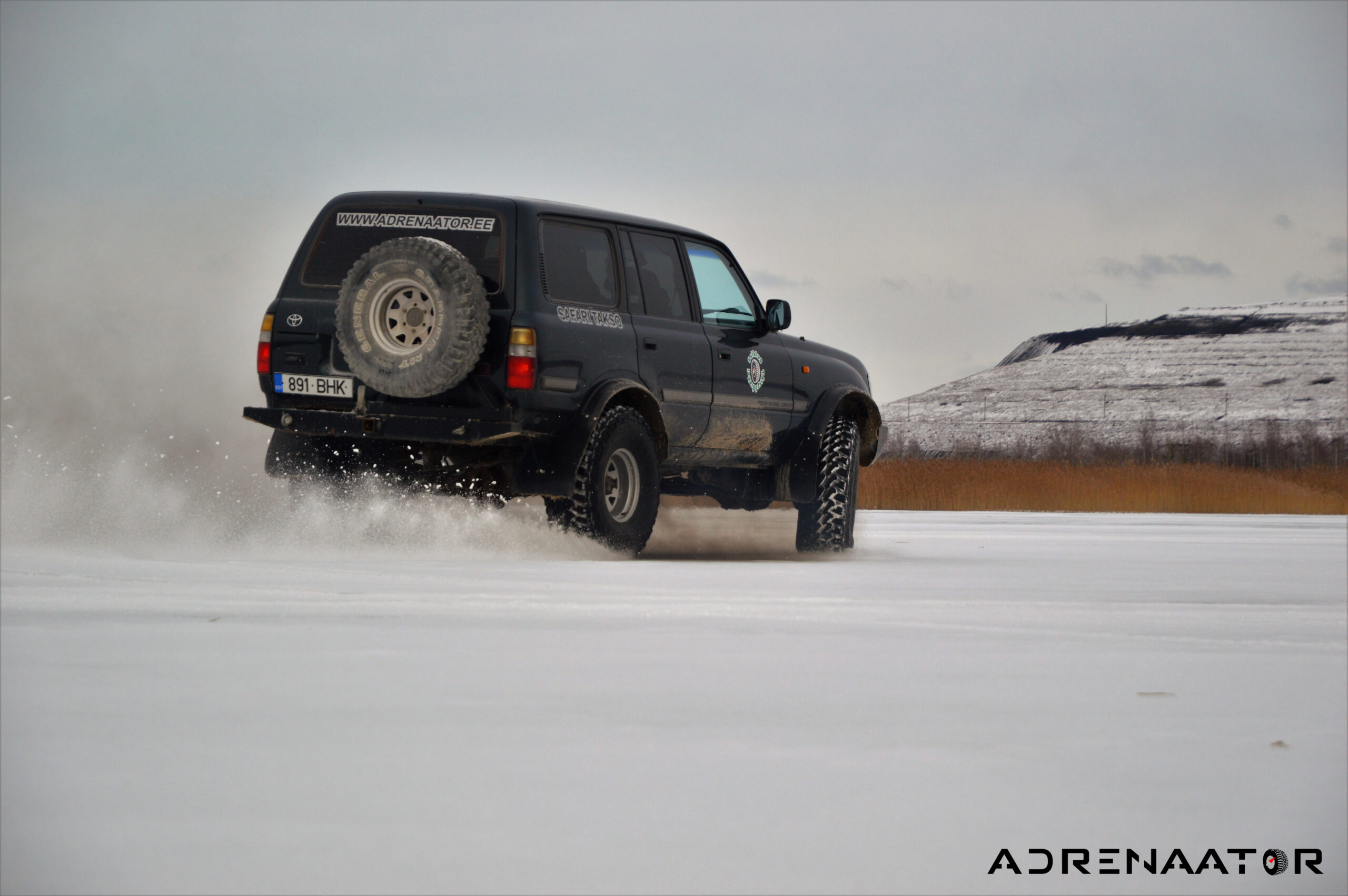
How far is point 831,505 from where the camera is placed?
9.23 m

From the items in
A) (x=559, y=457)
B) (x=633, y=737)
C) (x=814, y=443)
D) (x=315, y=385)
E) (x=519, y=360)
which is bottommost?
(x=633, y=737)

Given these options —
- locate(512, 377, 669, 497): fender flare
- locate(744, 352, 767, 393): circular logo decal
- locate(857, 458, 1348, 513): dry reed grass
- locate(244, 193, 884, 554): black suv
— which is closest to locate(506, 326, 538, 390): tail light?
locate(244, 193, 884, 554): black suv

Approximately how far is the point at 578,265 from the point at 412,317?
108cm

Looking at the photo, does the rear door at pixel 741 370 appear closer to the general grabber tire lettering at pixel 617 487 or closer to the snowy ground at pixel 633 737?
the general grabber tire lettering at pixel 617 487

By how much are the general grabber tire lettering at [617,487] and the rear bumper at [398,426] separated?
473 mm

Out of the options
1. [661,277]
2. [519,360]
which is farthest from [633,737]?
[661,277]

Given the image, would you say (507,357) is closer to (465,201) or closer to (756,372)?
(465,201)

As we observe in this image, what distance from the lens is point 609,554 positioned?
24.8ft

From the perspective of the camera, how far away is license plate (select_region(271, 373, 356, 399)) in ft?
23.7

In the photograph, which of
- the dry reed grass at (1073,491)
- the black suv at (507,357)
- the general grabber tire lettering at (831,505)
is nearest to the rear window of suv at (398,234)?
the black suv at (507,357)

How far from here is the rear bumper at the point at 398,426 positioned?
7.02 m

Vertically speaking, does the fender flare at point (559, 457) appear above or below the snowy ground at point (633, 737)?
above

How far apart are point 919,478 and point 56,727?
1606cm

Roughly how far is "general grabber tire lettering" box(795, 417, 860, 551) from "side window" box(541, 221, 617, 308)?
2158mm
